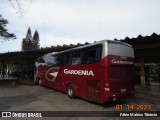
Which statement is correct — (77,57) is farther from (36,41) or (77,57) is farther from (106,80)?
(36,41)

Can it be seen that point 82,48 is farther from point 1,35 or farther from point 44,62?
point 1,35

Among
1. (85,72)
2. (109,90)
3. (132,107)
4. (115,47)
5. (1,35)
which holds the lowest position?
(132,107)

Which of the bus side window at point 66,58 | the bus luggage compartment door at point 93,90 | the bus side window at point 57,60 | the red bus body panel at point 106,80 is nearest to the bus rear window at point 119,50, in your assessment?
the red bus body panel at point 106,80

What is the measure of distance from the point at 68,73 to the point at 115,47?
4502mm

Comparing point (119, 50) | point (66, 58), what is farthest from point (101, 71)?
point (66, 58)

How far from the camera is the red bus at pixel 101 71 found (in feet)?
34.5

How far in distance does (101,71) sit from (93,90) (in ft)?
4.38

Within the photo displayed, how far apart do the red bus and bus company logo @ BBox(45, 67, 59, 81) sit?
2.33 m

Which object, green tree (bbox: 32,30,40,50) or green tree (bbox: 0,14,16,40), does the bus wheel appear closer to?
green tree (bbox: 0,14,16,40)

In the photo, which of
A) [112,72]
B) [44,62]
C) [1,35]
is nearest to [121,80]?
[112,72]

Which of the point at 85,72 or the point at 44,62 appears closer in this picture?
the point at 85,72

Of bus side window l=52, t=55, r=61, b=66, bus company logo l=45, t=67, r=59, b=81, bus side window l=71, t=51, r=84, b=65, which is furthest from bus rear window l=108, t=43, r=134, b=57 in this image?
bus company logo l=45, t=67, r=59, b=81

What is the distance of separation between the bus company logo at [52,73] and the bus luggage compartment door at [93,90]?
4962mm

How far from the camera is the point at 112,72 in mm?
10586
